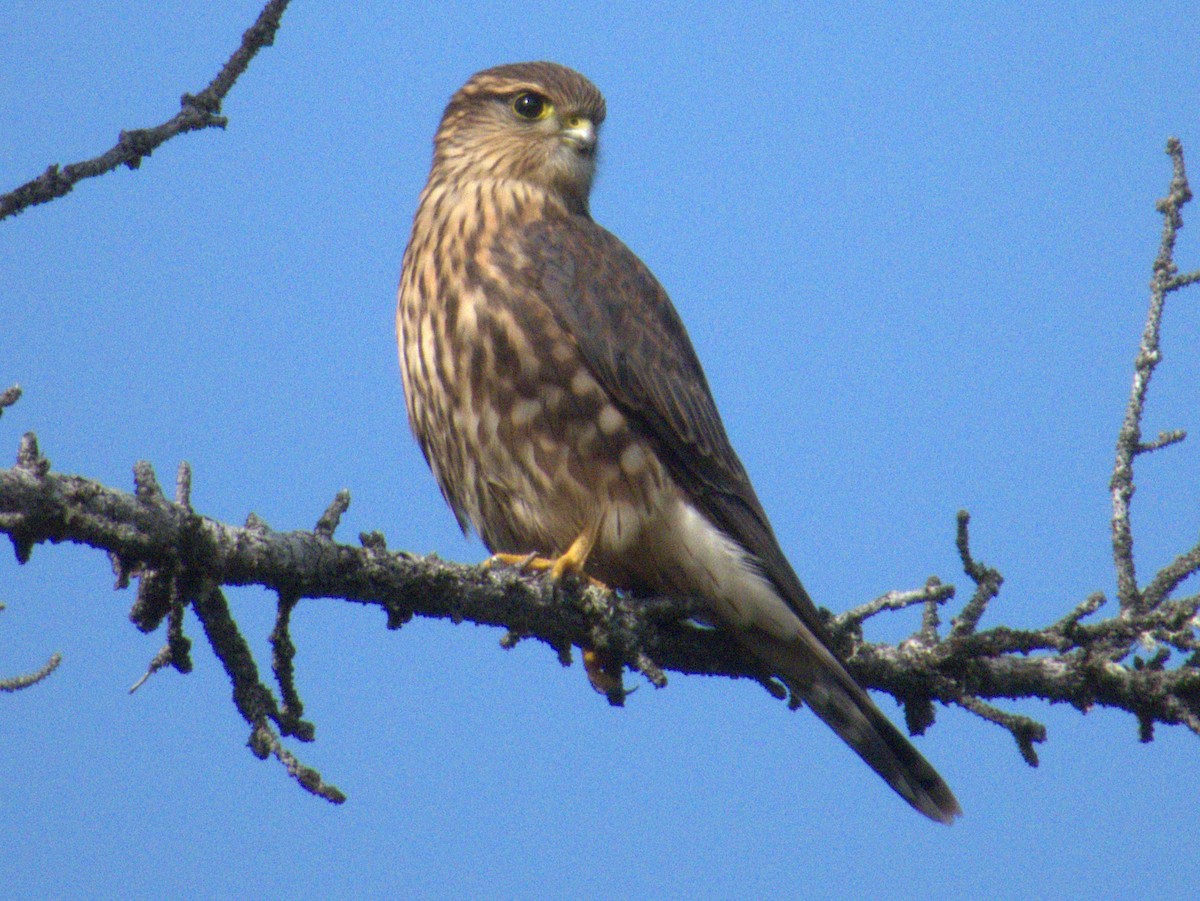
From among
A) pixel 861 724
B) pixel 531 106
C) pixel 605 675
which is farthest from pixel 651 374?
pixel 531 106

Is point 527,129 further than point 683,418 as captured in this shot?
Yes

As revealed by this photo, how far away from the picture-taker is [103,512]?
2135 millimetres

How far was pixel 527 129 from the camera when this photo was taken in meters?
4.47

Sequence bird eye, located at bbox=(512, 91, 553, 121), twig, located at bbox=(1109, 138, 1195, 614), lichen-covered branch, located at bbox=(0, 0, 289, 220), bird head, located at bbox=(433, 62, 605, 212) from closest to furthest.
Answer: lichen-covered branch, located at bbox=(0, 0, 289, 220), twig, located at bbox=(1109, 138, 1195, 614), bird head, located at bbox=(433, 62, 605, 212), bird eye, located at bbox=(512, 91, 553, 121)

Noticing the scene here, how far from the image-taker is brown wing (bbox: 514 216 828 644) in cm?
362

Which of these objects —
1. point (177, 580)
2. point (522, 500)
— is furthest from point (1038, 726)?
point (177, 580)

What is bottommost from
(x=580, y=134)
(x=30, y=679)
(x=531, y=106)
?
(x=30, y=679)

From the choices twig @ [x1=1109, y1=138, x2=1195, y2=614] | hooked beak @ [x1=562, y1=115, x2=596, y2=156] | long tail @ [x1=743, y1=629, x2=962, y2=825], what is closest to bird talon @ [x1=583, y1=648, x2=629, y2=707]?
long tail @ [x1=743, y1=629, x2=962, y2=825]

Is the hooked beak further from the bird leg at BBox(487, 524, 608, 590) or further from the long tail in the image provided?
the long tail

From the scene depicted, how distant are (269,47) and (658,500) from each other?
168cm

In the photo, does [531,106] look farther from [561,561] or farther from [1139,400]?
[1139,400]

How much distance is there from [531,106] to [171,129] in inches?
99.2

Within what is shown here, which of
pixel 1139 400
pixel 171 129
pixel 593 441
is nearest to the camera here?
pixel 171 129

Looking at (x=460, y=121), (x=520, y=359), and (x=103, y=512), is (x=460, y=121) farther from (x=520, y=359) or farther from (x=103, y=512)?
Result: (x=103, y=512)
